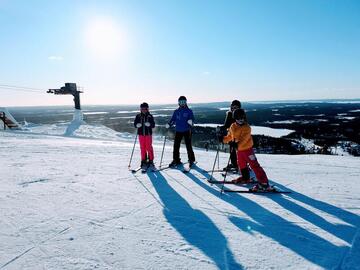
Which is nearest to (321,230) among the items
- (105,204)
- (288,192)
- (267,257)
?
(267,257)

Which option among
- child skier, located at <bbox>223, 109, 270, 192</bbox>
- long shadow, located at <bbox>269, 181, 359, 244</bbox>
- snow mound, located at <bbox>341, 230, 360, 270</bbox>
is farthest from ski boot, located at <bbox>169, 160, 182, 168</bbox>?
snow mound, located at <bbox>341, 230, 360, 270</bbox>

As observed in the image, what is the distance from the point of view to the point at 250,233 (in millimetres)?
3822

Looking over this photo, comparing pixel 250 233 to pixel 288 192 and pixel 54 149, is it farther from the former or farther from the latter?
pixel 54 149

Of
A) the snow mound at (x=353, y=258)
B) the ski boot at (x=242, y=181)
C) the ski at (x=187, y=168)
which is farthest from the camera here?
the ski at (x=187, y=168)

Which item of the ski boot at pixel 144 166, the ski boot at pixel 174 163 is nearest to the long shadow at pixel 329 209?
the ski boot at pixel 174 163

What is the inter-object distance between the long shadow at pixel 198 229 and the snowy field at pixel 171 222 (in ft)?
0.04

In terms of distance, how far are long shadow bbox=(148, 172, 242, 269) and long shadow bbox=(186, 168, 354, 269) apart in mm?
433

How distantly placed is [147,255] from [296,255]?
1.58 metres

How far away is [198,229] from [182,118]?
484 centimetres

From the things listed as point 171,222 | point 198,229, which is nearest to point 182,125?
point 171,222

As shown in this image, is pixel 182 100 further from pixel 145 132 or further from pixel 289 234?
pixel 289 234

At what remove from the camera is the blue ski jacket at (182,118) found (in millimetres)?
8422

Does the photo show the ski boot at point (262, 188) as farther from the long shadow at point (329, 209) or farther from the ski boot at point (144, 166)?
the ski boot at point (144, 166)

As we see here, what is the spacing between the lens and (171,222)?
419 cm
